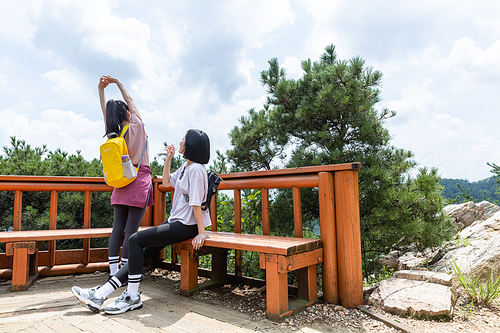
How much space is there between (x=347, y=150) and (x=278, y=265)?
2689 mm

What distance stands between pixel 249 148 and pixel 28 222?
3374 mm

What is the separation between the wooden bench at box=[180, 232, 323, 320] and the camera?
1.89 metres

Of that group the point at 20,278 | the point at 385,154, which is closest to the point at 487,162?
the point at 385,154

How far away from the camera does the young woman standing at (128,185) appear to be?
7.91ft

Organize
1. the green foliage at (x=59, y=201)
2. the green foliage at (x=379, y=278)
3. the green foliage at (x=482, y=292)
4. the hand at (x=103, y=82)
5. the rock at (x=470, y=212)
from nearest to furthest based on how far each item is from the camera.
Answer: the green foliage at (x=482, y=292), the hand at (x=103, y=82), the green foliage at (x=379, y=278), the green foliage at (x=59, y=201), the rock at (x=470, y=212)

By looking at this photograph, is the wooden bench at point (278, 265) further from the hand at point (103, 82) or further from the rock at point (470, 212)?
the rock at point (470, 212)

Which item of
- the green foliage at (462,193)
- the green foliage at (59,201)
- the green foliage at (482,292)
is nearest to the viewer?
the green foliage at (482,292)

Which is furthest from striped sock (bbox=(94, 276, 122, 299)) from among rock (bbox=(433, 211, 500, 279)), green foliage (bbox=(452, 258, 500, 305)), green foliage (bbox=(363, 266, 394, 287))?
rock (bbox=(433, 211, 500, 279))

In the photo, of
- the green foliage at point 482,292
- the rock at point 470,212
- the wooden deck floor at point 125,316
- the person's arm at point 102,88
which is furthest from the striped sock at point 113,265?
the rock at point 470,212

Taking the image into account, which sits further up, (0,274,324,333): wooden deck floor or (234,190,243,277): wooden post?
(234,190,243,277): wooden post

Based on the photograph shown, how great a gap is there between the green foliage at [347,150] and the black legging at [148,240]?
6.84 ft

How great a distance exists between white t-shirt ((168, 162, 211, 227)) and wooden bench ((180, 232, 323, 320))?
23 cm

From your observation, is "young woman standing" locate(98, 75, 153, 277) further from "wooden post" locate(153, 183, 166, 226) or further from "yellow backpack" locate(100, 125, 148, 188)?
"wooden post" locate(153, 183, 166, 226)

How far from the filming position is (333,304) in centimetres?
213
